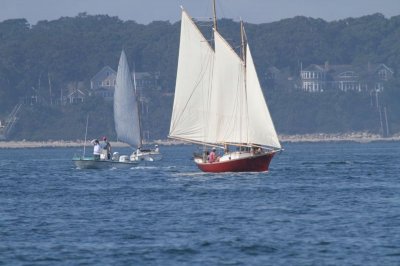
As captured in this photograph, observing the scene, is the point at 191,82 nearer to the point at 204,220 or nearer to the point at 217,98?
the point at 217,98

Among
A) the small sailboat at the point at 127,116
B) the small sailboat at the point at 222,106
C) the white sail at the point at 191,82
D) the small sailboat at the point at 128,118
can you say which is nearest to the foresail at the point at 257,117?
the small sailboat at the point at 222,106

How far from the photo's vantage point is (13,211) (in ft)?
196

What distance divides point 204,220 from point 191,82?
34756mm

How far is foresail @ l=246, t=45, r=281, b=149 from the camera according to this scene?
267ft

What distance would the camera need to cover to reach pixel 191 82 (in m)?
87.8

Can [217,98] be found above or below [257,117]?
above

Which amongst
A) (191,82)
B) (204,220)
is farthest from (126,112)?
(204,220)

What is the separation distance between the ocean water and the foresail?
2.14 meters

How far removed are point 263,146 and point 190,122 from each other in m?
6.18

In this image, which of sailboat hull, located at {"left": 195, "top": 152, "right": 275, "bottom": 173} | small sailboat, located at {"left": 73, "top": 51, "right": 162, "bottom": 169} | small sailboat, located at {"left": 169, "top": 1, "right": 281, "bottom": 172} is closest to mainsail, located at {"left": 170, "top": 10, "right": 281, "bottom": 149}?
small sailboat, located at {"left": 169, "top": 1, "right": 281, "bottom": 172}

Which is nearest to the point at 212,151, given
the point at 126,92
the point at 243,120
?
the point at 243,120

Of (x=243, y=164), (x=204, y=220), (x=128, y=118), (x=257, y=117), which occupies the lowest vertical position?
(x=204, y=220)

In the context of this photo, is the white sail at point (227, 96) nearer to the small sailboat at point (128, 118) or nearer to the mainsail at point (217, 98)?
the mainsail at point (217, 98)

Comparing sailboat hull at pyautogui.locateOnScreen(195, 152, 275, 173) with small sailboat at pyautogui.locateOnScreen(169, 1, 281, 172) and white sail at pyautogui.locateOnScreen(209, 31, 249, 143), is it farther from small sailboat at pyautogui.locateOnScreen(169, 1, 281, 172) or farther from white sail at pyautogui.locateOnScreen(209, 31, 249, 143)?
white sail at pyautogui.locateOnScreen(209, 31, 249, 143)
